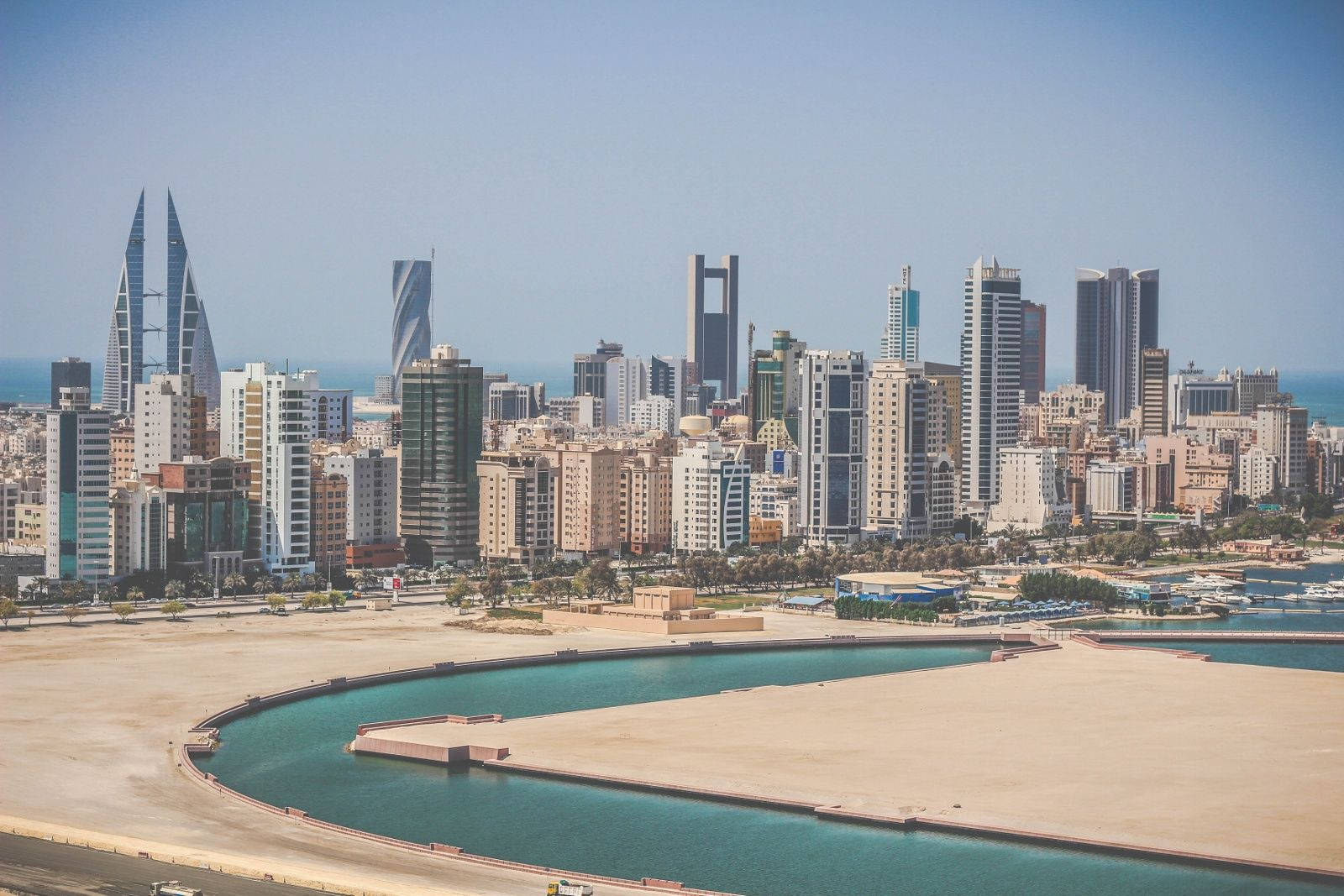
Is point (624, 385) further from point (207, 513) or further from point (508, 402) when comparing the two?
point (207, 513)

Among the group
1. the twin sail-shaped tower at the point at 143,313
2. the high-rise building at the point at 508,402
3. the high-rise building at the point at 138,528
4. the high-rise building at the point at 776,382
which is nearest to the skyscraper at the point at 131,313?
the twin sail-shaped tower at the point at 143,313

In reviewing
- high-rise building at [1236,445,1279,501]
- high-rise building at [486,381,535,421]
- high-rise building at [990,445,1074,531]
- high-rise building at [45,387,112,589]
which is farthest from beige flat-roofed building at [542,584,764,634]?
high-rise building at [486,381,535,421]

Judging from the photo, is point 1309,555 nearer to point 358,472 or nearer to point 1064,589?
point 1064,589

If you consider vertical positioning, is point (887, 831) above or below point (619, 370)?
below

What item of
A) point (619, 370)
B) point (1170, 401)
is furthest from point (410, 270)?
point (1170, 401)

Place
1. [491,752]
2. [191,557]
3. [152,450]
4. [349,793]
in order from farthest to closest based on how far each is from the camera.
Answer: [152,450] < [191,557] < [491,752] < [349,793]

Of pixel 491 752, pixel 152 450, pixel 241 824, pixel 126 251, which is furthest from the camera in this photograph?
pixel 126 251

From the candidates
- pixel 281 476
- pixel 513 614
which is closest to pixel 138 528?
pixel 281 476

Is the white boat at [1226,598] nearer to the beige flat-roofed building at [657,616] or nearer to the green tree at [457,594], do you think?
the beige flat-roofed building at [657,616]
